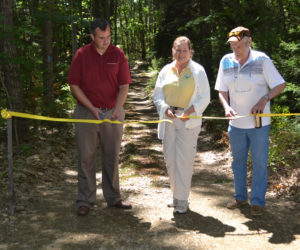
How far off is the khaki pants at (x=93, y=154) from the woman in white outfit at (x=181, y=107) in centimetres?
62

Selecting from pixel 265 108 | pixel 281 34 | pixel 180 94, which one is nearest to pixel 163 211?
pixel 180 94

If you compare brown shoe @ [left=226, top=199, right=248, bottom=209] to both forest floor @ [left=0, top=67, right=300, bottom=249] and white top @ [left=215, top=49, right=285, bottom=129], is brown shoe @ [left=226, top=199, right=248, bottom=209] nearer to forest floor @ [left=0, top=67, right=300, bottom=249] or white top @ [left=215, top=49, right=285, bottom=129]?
forest floor @ [left=0, top=67, right=300, bottom=249]

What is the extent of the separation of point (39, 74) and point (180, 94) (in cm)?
578

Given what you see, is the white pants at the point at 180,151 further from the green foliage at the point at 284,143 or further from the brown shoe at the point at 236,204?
the green foliage at the point at 284,143

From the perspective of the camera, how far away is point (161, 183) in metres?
6.39

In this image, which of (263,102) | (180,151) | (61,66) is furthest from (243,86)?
(61,66)

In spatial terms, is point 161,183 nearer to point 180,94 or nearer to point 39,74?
point 180,94

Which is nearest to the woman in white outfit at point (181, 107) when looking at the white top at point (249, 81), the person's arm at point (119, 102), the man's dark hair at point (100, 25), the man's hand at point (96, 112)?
the white top at point (249, 81)

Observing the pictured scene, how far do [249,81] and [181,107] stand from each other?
2.82 ft

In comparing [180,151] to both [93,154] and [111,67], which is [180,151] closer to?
[93,154]

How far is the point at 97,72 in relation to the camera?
4.27 meters

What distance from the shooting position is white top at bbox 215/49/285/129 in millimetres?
4094

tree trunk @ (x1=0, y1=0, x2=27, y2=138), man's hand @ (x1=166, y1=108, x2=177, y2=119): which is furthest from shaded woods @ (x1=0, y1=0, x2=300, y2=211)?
man's hand @ (x1=166, y1=108, x2=177, y2=119)

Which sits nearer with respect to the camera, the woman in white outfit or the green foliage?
the woman in white outfit
